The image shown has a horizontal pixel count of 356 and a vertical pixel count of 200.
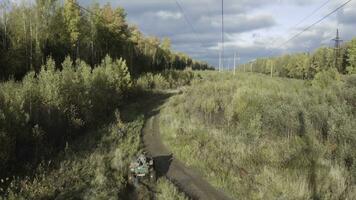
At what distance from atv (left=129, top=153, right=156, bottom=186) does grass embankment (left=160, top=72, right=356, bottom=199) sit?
2545 mm

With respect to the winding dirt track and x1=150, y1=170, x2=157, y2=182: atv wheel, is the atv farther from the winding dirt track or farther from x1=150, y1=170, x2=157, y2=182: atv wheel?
the winding dirt track

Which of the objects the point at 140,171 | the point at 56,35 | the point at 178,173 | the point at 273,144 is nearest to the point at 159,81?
the point at 56,35

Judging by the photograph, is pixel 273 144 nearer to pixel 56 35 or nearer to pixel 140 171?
pixel 140 171

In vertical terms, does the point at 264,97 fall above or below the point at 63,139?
above

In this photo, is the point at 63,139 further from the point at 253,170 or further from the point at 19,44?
the point at 19,44

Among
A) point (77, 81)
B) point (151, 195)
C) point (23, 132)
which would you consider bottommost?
point (151, 195)

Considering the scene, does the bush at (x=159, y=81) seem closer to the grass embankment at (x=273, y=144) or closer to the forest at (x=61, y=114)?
the forest at (x=61, y=114)

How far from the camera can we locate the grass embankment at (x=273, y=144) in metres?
15.8

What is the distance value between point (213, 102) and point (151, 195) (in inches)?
824

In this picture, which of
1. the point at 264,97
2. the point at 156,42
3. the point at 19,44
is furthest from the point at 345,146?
the point at 156,42

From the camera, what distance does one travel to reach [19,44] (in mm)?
31375

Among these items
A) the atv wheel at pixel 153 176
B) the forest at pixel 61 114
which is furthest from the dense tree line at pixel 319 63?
the atv wheel at pixel 153 176

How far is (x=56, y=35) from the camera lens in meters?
40.9

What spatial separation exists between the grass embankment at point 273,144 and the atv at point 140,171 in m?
2.55
